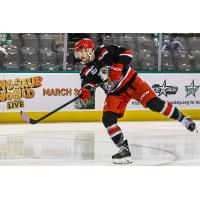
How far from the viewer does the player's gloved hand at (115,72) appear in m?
7.67

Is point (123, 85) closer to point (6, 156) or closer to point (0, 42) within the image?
point (6, 156)

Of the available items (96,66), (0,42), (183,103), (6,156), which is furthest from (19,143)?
(183,103)

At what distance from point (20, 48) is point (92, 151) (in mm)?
4349

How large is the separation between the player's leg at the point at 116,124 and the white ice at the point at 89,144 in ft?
0.41

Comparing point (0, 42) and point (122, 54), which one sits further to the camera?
point (0, 42)

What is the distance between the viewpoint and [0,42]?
1214 cm

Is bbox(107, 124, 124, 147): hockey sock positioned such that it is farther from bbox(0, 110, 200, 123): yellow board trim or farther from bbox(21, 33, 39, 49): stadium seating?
bbox(21, 33, 39, 49): stadium seating

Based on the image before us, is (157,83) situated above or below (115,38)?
below

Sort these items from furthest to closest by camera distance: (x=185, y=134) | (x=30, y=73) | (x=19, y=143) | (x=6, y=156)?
1. (x=30, y=73)
2. (x=185, y=134)
3. (x=19, y=143)
4. (x=6, y=156)

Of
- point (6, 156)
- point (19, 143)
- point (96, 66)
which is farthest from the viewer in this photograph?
point (19, 143)

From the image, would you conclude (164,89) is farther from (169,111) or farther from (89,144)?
(169,111)

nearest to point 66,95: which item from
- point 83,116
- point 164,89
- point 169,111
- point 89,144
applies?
point 83,116

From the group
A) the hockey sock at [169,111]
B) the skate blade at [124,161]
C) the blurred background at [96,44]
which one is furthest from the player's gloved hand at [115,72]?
the blurred background at [96,44]

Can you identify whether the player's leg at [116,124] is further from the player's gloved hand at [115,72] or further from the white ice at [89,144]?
the player's gloved hand at [115,72]
